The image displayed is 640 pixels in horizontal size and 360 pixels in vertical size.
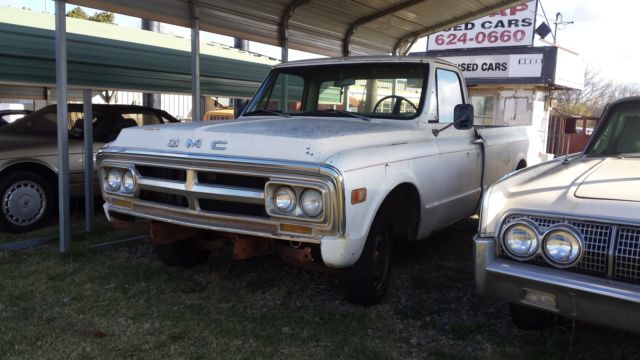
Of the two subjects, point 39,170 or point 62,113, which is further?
point 39,170

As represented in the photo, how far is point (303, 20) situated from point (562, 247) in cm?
639

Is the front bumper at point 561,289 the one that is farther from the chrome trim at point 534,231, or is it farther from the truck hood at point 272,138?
the truck hood at point 272,138

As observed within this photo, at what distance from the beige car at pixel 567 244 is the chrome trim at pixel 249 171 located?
86cm

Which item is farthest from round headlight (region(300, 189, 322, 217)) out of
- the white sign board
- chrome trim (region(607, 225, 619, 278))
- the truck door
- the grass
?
the white sign board

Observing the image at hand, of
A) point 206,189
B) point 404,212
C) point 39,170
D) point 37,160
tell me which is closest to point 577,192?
point 404,212

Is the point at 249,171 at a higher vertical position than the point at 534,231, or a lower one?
higher

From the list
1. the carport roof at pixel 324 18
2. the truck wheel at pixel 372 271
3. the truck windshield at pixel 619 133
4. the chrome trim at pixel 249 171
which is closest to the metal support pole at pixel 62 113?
the carport roof at pixel 324 18

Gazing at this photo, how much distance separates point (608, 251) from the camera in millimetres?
2654

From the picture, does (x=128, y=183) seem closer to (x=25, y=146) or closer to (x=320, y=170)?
(x=320, y=170)

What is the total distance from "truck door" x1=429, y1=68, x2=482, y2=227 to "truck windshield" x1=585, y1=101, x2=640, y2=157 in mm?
1148

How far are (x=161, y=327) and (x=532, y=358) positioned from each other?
2444 millimetres

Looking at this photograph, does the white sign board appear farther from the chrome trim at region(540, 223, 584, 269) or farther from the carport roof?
the chrome trim at region(540, 223, 584, 269)

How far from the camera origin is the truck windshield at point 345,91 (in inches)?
193

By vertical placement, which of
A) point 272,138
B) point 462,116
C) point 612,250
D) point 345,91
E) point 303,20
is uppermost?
point 303,20
